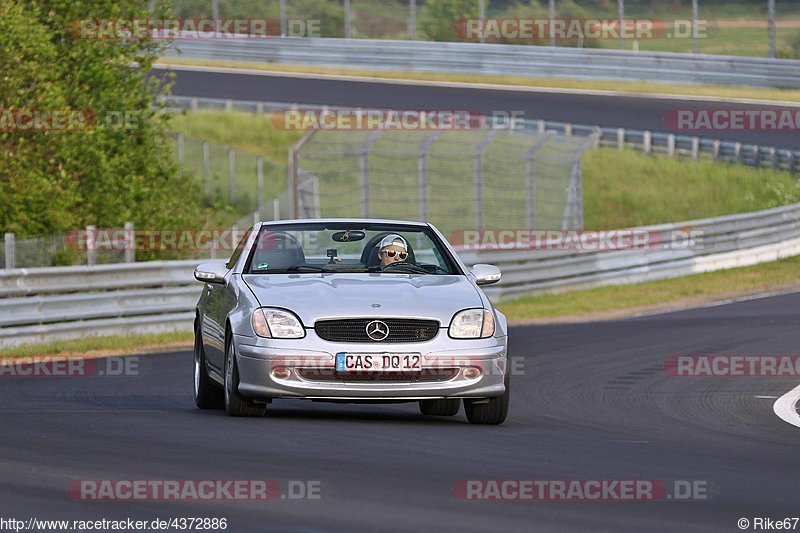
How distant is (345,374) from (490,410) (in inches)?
44.9

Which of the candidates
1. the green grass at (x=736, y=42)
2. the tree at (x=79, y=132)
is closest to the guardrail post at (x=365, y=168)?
the tree at (x=79, y=132)

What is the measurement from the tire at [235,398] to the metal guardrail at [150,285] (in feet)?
28.8

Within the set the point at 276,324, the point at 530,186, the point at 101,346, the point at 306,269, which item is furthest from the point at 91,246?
the point at 276,324

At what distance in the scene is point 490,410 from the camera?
36.0ft

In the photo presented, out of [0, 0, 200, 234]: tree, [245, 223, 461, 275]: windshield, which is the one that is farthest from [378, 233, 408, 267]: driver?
[0, 0, 200, 234]: tree

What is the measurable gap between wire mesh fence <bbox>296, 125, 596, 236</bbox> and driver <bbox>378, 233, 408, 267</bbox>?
51.8 feet

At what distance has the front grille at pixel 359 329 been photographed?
1043 centimetres

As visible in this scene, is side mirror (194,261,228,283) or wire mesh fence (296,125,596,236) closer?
side mirror (194,261,228,283)

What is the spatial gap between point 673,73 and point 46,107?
23969mm

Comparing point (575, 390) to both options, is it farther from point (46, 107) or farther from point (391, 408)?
point (46, 107)

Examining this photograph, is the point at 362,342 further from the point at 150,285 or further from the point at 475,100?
Result: the point at 475,100

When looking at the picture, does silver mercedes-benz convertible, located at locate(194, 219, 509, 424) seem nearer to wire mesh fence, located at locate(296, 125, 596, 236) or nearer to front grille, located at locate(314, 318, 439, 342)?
front grille, located at locate(314, 318, 439, 342)

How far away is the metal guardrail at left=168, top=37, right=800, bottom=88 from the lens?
4372 centimetres

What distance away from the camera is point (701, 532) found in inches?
259
